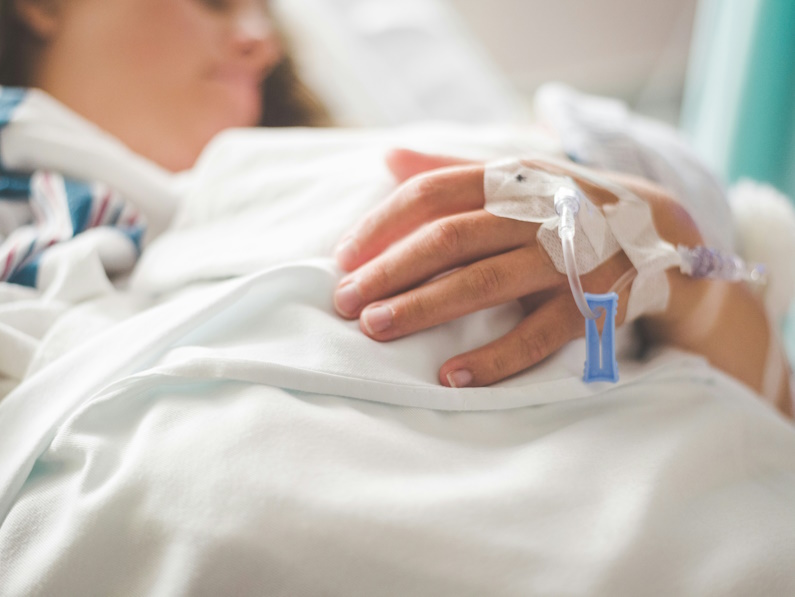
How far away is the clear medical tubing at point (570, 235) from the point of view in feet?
1.59

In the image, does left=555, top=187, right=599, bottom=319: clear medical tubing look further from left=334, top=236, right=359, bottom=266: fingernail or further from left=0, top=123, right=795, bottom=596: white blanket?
left=334, top=236, right=359, bottom=266: fingernail

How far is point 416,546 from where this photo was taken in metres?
0.39

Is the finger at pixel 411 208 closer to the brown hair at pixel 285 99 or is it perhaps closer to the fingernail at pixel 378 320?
the fingernail at pixel 378 320

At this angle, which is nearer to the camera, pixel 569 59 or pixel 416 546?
pixel 416 546

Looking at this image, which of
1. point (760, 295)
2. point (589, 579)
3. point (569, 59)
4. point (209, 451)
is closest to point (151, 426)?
point (209, 451)

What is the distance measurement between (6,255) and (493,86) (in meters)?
1.11

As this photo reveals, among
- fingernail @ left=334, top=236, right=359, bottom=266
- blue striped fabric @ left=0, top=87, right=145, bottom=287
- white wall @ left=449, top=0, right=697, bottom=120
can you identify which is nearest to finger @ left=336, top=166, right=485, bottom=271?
fingernail @ left=334, top=236, right=359, bottom=266

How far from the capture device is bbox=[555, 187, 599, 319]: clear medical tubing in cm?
48

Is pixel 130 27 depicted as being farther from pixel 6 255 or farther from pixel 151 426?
pixel 151 426

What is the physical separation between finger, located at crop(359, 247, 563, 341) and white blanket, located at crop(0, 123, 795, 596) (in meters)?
0.02

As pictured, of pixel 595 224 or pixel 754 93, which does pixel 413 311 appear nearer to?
pixel 595 224

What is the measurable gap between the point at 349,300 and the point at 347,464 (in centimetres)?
15

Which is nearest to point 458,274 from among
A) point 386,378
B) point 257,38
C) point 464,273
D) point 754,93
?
point 464,273

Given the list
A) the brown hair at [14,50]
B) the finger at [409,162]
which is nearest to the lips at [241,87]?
the brown hair at [14,50]
